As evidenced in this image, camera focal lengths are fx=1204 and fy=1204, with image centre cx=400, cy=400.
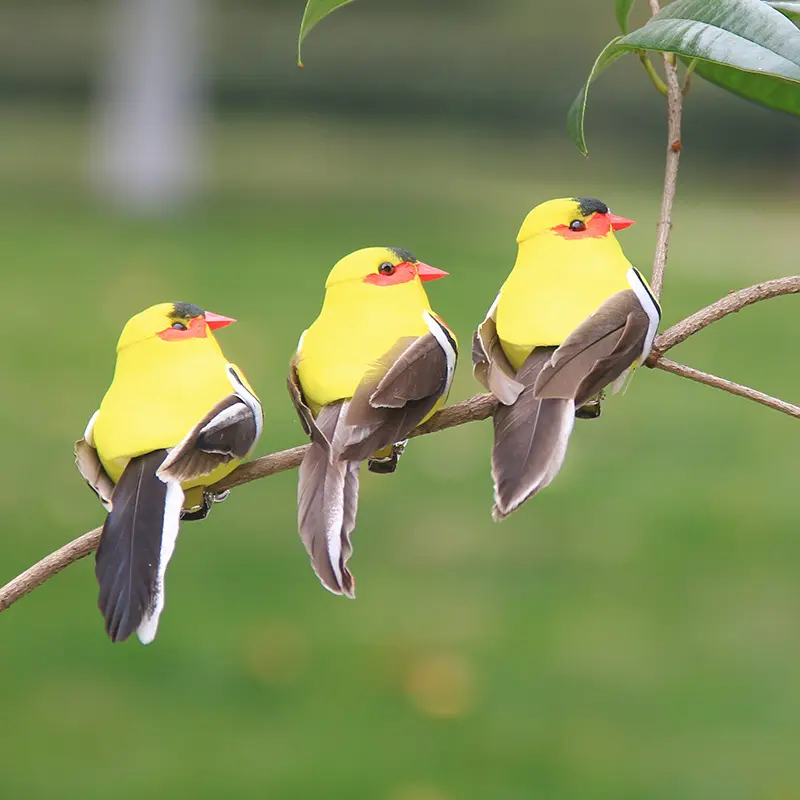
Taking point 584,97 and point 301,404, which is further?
point 584,97

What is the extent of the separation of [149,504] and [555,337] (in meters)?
0.22

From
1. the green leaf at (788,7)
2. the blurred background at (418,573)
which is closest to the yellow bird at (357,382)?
the green leaf at (788,7)

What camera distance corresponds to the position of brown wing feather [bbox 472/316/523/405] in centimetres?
62

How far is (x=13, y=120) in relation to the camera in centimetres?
1009

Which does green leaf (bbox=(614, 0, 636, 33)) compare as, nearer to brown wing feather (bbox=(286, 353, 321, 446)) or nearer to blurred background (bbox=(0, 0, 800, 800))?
brown wing feather (bbox=(286, 353, 321, 446))

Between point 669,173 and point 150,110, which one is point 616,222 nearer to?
point 669,173

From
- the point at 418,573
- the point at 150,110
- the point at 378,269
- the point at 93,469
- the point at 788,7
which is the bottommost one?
the point at 150,110

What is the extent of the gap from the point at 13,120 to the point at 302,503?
10.3 m

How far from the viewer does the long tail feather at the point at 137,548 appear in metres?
0.57

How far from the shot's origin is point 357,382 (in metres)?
0.63

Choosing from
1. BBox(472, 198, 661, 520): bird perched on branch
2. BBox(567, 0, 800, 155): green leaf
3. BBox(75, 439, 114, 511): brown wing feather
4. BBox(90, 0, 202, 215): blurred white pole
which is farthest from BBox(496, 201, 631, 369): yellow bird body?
BBox(90, 0, 202, 215): blurred white pole

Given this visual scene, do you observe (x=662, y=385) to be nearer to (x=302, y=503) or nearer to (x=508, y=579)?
(x=508, y=579)

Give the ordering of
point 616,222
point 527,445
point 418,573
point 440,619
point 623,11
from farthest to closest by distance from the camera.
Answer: point 418,573, point 440,619, point 623,11, point 616,222, point 527,445

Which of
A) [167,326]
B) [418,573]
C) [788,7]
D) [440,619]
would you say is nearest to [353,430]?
[167,326]
